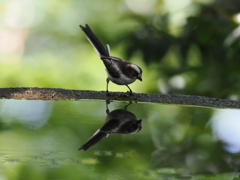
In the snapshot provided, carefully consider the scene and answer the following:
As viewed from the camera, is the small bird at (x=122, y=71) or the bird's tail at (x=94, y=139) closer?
the bird's tail at (x=94, y=139)

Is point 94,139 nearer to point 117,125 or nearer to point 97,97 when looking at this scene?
point 117,125

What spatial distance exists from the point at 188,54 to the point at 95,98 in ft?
5.82

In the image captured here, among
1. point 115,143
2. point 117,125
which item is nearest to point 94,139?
point 115,143

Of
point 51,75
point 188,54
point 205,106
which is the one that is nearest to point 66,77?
point 51,75

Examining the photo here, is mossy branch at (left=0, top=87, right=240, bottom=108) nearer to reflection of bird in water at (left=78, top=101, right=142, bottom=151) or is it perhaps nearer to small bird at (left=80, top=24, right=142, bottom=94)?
small bird at (left=80, top=24, right=142, bottom=94)

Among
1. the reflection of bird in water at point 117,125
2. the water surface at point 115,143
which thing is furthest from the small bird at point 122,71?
the reflection of bird in water at point 117,125

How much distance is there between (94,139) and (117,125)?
283 millimetres

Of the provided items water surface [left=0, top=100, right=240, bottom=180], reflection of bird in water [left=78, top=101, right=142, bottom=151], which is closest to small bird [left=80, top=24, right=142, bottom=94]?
water surface [left=0, top=100, right=240, bottom=180]

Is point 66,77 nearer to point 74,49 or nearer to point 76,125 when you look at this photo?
point 74,49

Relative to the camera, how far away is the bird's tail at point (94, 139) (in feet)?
5.89

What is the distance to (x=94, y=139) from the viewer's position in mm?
1896

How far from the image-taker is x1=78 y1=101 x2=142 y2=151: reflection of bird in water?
1916 millimetres

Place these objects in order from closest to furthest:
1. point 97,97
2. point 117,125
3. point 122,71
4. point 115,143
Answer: point 115,143, point 117,125, point 97,97, point 122,71

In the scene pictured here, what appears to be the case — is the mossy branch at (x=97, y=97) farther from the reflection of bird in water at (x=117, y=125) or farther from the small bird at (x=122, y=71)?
the reflection of bird in water at (x=117, y=125)
